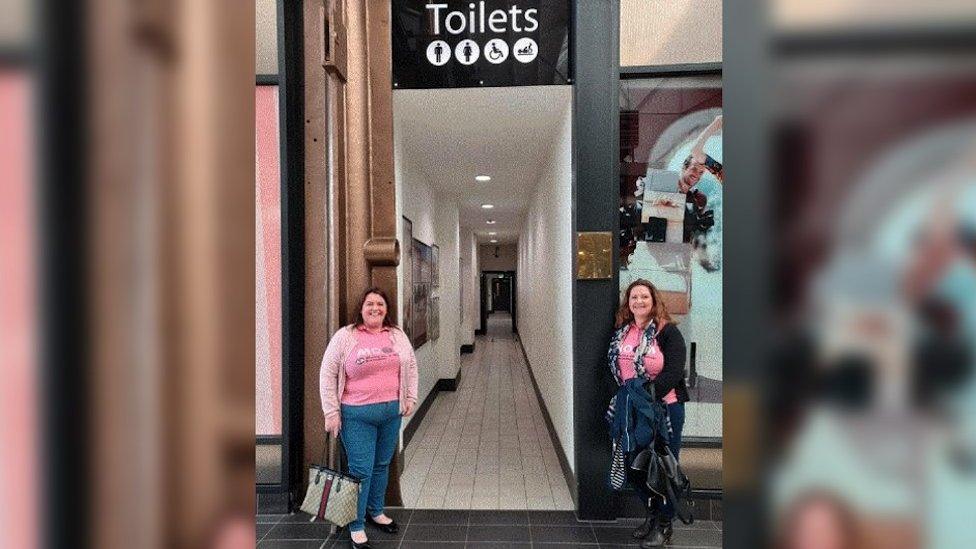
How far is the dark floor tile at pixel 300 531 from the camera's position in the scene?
119 inches

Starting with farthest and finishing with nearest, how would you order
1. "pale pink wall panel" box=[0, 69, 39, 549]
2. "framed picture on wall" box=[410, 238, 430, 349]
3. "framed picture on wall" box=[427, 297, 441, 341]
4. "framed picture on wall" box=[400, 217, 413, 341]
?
"framed picture on wall" box=[427, 297, 441, 341] → "framed picture on wall" box=[410, 238, 430, 349] → "framed picture on wall" box=[400, 217, 413, 341] → "pale pink wall panel" box=[0, 69, 39, 549]

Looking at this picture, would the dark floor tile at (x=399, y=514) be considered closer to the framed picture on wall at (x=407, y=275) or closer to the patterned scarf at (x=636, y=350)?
the framed picture on wall at (x=407, y=275)

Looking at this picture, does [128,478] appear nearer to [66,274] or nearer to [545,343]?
[66,274]

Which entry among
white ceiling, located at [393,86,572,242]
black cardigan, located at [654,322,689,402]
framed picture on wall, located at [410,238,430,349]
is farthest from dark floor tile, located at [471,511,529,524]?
white ceiling, located at [393,86,572,242]

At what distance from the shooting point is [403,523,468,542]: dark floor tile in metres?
2.99

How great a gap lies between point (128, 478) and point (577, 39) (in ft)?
10.9

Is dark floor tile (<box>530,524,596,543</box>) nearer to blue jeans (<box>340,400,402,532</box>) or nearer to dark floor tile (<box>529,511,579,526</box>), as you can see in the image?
dark floor tile (<box>529,511,579,526</box>)

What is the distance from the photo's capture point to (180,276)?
255 millimetres

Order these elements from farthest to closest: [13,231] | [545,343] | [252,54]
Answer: [545,343] < [252,54] < [13,231]

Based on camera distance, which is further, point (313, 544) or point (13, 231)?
point (313, 544)

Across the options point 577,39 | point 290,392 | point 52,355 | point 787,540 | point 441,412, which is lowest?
point 441,412

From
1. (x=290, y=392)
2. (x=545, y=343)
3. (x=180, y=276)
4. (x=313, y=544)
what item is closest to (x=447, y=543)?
(x=313, y=544)

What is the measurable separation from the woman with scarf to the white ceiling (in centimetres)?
141

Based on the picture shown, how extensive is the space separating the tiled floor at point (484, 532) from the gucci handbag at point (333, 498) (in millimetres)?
269
